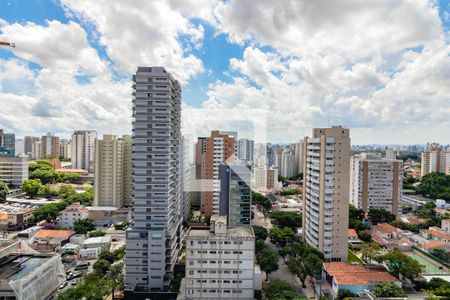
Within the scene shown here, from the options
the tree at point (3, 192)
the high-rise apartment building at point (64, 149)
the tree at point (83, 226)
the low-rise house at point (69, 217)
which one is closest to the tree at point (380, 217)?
the tree at point (83, 226)

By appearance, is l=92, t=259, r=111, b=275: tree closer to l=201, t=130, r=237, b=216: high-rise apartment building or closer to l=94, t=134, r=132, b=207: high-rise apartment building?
Answer: l=201, t=130, r=237, b=216: high-rise apartment building

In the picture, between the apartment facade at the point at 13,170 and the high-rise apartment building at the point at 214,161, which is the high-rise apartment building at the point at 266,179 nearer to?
the high-rise apartment building at the point at 214,161

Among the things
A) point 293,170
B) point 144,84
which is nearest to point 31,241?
point 144,84

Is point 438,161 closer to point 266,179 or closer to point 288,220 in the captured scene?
point 266,179

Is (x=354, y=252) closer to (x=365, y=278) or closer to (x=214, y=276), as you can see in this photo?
(x=365, y=278)

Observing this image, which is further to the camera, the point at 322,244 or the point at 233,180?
the point at 233,180

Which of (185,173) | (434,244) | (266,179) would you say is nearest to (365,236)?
(434,244)

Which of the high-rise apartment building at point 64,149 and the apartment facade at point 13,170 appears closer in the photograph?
the apartment facade at point 13,170
